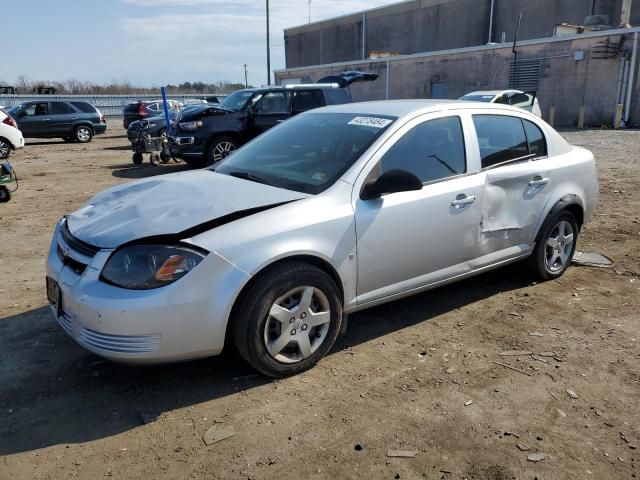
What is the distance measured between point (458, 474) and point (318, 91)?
10639 mm

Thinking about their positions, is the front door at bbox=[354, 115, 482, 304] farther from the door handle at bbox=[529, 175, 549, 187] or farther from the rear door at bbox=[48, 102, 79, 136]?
the rear door at bbox=[48, 102, 79, 136]

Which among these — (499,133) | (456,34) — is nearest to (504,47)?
(456,34)

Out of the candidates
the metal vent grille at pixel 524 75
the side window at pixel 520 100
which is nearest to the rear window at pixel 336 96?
the side window at pixel 520 100

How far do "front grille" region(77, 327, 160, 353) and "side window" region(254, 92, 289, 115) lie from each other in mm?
9541

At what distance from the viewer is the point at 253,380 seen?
3.33m

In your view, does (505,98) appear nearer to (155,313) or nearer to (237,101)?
(237,101)

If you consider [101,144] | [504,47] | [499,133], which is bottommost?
[101,144]

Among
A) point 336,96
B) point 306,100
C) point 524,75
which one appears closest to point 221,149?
point 306,100

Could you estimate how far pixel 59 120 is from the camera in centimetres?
2088

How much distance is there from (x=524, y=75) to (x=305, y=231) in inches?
1016

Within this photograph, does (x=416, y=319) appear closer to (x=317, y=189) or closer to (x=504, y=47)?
(x=317, y=189)

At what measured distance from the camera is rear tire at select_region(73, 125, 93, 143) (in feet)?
70.2

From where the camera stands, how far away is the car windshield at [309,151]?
3689mm

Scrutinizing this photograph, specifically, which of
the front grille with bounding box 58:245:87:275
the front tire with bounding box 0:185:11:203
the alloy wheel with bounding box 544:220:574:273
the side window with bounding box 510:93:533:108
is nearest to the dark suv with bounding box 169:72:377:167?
the front tire with bounding box 0:185:11:203
